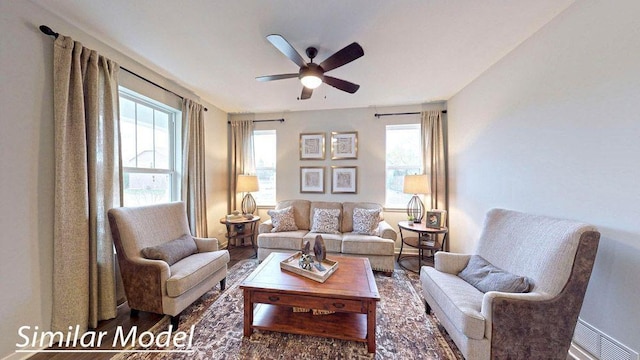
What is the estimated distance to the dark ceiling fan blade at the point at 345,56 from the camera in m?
1.68

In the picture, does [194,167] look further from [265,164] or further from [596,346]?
[596,346]

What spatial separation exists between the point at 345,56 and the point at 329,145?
2316 mm

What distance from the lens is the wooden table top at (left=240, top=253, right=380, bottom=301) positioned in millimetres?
1683

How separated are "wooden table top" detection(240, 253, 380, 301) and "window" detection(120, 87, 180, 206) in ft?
6.08

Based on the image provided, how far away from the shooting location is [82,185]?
1.84 m

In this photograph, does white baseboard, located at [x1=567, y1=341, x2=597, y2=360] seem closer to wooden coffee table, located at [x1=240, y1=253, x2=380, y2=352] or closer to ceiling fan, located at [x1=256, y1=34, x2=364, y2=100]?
wooden coffee table, located at [x1=240, y1=253, x2=380, y2=352]

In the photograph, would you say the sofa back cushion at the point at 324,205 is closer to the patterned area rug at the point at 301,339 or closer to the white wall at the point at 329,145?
the white wall at the point at 329,145

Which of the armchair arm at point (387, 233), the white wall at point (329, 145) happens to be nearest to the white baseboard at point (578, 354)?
the armchair arm at point (387, 233)

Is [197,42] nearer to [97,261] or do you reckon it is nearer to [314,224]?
[97,261]

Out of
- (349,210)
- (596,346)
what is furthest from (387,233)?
(596,346)

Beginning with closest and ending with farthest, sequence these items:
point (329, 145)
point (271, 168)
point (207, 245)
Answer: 1. point (207, 245)
2. point (329, 145)
3. point (271, 168)

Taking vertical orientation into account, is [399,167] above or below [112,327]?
above

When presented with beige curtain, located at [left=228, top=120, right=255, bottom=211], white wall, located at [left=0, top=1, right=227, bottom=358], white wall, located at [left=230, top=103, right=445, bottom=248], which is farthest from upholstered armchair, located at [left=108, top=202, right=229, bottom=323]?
white wall, located at [left=230, top=103, right=445, bottom=248]

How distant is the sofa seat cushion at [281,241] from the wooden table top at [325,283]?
1.02 metres
